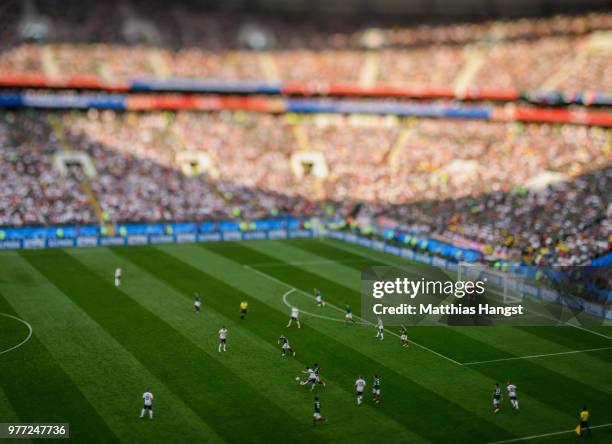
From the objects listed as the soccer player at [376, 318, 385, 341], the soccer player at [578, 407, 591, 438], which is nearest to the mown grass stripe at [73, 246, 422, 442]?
the soccer player at [376, 318, 385, 341]

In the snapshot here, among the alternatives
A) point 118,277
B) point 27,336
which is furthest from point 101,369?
point 118,277

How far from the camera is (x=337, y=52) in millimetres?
91938

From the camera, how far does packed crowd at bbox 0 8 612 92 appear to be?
7975 centimetres

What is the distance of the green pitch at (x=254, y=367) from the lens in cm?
2695

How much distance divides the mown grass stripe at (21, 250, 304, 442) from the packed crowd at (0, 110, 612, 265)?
18.3 m

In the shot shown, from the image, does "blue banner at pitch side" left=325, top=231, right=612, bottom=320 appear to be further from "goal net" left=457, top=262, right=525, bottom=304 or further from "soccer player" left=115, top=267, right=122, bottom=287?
"soccer player" left=115, top=267, right=122, bottom=287

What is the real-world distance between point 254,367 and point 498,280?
1962 cm

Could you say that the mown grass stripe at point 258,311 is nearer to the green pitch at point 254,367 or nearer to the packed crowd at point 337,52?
the green pitch at point 254,367

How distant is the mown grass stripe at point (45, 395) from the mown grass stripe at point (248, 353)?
6.33 metres

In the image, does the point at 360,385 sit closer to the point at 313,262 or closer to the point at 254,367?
the point at 254,367

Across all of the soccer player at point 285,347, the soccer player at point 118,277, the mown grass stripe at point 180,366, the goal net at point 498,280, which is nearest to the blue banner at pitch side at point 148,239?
the mown grass stripe at point 180,366

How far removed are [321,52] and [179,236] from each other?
125ft

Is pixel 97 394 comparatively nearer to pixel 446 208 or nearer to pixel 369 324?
pixel 369 324

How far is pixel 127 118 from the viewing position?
7931cm
